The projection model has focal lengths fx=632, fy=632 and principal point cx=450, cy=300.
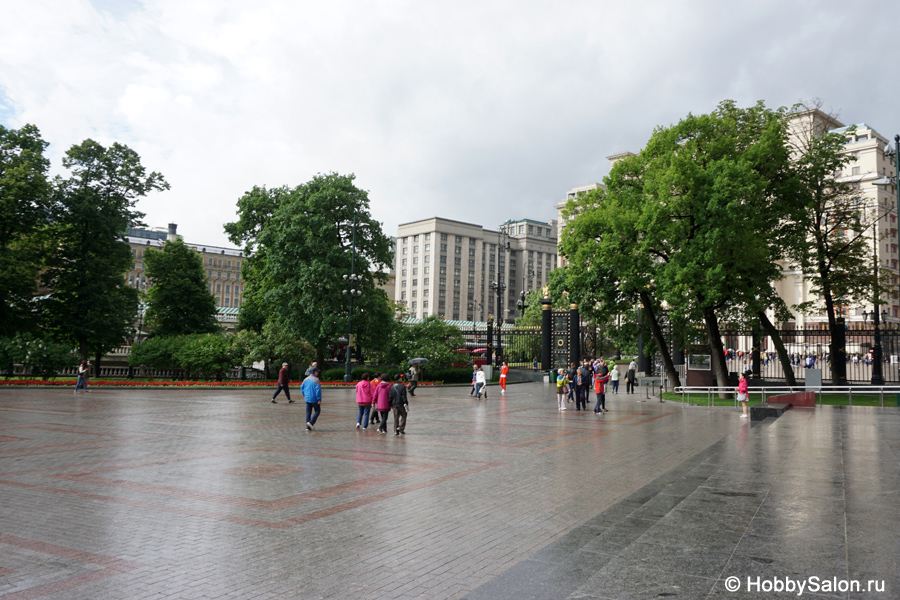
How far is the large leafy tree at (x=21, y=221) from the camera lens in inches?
1268

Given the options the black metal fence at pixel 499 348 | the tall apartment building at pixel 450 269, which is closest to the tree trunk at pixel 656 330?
the black metal fence at pixel 499 348

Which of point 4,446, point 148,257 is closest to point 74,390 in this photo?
point 4,446

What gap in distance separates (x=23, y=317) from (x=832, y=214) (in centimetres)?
4217

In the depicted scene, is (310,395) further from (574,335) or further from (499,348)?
(499,348)

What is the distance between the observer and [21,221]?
3456 centimetres

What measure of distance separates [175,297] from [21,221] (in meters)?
13.8

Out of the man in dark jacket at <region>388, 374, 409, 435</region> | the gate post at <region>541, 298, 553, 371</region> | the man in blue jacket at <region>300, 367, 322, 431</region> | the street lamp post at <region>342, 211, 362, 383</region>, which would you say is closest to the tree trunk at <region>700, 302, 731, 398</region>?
the gate post at <region>541, 298, 553, 371</region>

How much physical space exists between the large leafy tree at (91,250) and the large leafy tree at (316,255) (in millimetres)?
7989

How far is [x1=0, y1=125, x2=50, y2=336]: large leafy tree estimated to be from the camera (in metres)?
32.2

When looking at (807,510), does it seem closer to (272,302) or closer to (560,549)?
(560,549)

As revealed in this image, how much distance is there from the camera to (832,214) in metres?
29.1

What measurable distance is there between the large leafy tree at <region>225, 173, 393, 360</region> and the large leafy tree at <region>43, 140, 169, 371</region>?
799cm

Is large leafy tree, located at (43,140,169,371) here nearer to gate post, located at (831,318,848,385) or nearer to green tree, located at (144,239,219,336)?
green tree, located at (144,239,219,336)

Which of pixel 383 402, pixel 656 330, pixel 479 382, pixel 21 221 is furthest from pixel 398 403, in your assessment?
pixel 21 221
